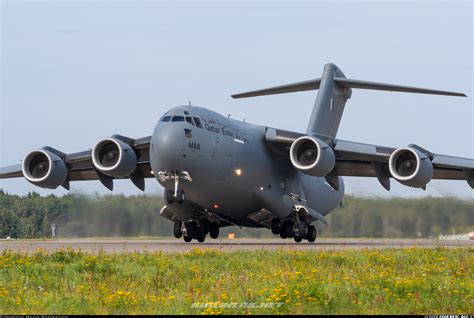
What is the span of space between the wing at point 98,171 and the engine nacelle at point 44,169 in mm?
388

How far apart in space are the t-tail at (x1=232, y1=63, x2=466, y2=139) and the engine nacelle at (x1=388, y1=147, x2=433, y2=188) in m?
5.77

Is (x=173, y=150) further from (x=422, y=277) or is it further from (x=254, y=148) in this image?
(x=422, y=277)

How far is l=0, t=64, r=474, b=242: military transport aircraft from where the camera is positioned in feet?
82.9

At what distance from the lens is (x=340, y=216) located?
34812 mm

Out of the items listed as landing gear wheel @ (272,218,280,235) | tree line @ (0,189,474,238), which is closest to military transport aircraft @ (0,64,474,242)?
landing gear wheel @ (272,218,280,235)

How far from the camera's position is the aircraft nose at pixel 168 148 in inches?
961

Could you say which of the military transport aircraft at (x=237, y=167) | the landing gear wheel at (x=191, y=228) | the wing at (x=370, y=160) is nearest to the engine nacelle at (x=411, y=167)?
the military transport aircraft at (x=237, y=167)

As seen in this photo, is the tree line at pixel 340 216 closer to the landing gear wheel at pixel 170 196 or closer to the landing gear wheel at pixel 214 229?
the landing gear wheel at pixel 214 229

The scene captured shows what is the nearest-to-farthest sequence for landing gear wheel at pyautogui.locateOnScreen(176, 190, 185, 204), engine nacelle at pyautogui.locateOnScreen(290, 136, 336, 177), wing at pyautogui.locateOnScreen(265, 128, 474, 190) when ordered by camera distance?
landing gear wheel at pyautogui.locateOnScreen(176, 190, 185, 204)
engine nacelle at pyautogui.locateOnScreen(290, 136, 336, 177)
wing at pyautogui.locateOnScreen(265, 128, 474, 190)

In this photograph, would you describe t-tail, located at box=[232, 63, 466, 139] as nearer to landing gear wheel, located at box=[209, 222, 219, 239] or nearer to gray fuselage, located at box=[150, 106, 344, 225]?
gray fuselage, located at box=[150, 106, 344, 225]

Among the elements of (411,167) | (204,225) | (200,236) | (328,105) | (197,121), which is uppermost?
(328,105)

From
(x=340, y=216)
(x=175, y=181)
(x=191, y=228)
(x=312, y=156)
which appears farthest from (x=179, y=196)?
(x=340, y=216)

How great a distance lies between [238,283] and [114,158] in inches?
616

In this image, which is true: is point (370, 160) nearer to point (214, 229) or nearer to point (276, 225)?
point (276, 225)
